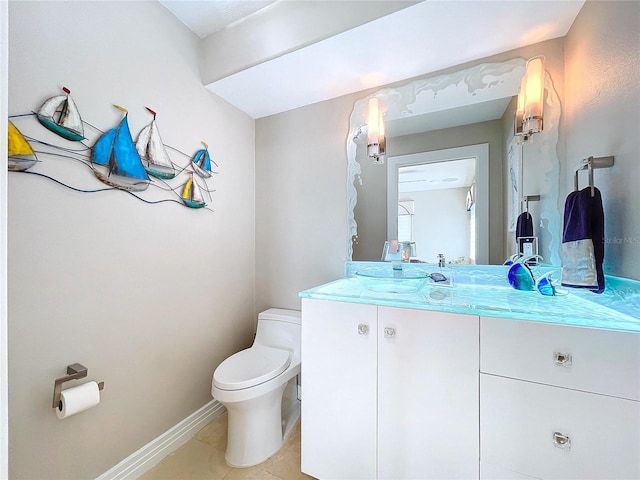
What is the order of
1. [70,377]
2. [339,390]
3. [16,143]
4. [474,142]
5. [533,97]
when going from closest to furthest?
[16,143] < [70,377] < [339,390] < [533,97] < [474,142]

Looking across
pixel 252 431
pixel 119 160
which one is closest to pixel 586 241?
pixel 252 431

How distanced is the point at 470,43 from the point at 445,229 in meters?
0.97

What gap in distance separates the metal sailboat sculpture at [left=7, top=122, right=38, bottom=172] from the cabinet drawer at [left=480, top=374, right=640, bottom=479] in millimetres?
1838

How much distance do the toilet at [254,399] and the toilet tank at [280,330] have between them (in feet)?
0.13

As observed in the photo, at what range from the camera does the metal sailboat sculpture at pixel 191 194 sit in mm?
1522

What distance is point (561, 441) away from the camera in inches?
32.2

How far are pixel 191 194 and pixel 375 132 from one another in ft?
3.96

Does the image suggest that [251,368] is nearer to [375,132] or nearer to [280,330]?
[280,330]

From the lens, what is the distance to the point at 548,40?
1291mm

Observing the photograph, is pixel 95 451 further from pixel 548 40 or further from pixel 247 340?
pixel 548 40

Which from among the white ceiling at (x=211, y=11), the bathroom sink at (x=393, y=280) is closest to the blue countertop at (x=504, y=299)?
the bathroom sink at (x=393, y=280)

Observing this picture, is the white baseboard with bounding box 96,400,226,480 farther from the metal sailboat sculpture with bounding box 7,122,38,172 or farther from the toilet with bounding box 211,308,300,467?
the metal sailboat sculpture with bounding box 7,122,38,172

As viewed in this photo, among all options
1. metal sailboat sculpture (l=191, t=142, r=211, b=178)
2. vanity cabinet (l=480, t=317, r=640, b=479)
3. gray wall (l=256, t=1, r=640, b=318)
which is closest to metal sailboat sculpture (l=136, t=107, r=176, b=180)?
metal sailboat sculpture (l=191, t=142, r=211, b=178)

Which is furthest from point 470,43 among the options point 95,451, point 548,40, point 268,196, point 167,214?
point 95,451
